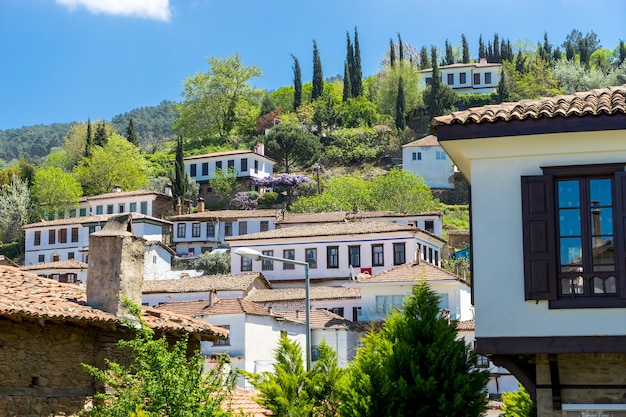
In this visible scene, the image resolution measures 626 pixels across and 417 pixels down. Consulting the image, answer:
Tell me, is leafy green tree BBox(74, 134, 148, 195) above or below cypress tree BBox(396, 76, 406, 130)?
below

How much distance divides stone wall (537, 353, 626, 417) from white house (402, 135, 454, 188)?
3541 inches

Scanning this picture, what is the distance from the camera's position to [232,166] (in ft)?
339

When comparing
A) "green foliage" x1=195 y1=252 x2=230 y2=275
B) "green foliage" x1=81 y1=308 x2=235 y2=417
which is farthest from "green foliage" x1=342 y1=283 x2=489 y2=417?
Result: "green foliage" x1=195 y1=252 x2=230 y2=275

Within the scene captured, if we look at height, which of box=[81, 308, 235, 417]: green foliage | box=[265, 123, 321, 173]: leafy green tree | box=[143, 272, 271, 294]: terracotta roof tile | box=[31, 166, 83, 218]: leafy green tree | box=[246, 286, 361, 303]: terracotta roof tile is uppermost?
box=[265, 123, 321, 173]: leafy green tree

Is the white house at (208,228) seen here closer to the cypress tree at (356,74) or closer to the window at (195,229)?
the window at (195,229)

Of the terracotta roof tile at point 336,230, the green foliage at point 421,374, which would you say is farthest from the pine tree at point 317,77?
the green foliage at point 421,374

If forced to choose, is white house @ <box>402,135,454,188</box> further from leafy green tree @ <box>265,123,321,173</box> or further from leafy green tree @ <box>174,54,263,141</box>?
leafy green tree @ <box>174,54,263,141</box>

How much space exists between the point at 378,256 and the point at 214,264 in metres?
15.4

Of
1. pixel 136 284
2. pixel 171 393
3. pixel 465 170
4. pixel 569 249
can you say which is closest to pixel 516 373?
pixel 569 249

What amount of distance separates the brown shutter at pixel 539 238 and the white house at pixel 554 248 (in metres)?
0.01

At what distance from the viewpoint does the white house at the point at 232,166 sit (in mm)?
102312

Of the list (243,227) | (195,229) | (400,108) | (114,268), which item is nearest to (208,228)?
(195,229)

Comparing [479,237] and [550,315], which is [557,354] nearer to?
[550,315]

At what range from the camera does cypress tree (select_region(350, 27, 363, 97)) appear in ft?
440
